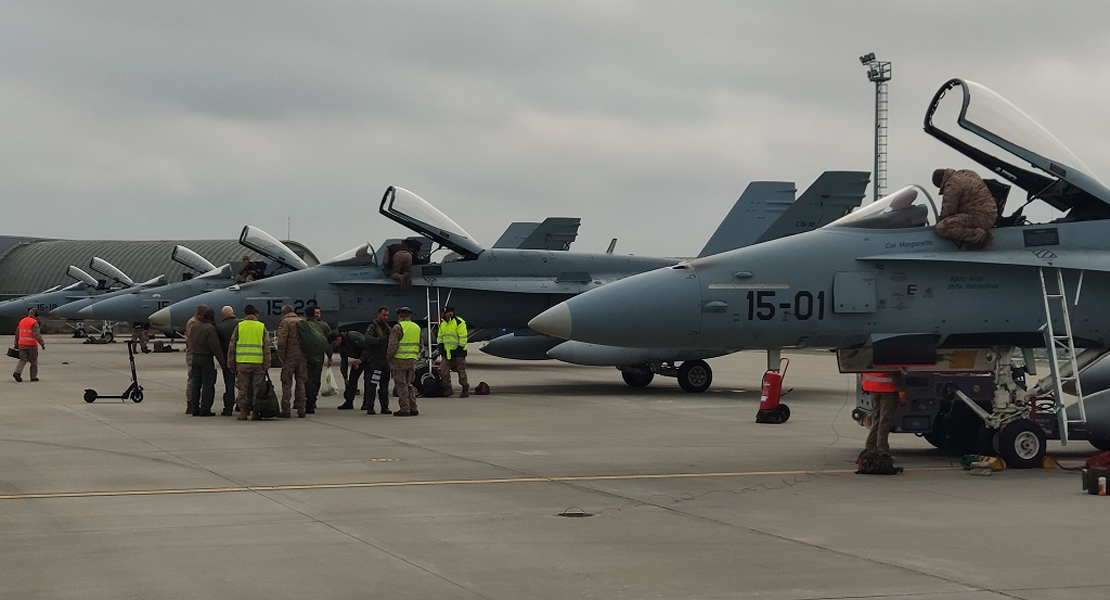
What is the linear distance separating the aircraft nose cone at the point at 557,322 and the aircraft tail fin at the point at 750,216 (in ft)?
52.0

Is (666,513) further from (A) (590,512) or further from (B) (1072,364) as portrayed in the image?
(B) (1072,364)

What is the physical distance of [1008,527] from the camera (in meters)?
8.16

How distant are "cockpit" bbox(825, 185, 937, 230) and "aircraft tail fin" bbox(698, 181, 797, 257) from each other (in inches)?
594

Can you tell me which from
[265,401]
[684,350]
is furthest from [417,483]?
[684,350]

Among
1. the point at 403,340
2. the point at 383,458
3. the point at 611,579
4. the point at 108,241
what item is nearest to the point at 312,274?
the point at 403,340

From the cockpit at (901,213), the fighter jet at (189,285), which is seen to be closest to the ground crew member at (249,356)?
the cockpit at (901,213)

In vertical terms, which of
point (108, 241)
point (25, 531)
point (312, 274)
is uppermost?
point (108, 241)

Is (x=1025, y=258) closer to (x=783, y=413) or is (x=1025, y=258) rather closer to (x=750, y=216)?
(x=783, y=413)

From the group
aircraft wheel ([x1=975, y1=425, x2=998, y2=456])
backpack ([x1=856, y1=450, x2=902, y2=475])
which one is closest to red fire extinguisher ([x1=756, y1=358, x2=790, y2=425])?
aircraft wheel ([x1=975, y1=425, x2=998, y2=456])

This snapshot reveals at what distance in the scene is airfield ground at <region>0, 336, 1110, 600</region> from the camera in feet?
21.2

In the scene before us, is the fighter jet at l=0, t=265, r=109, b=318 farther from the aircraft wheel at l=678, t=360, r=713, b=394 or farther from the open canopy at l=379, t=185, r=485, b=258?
the aircraft wheel at l=678, t=360, r=713, b=394

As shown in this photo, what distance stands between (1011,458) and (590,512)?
4.56 m

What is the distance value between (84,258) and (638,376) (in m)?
62.7

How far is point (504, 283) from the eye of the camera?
76.3 feet
